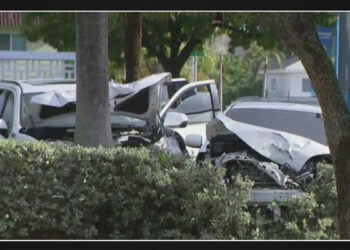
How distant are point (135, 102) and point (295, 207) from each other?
3.31m

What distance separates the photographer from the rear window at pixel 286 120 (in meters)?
8.80

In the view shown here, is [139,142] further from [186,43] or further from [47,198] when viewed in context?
[186,43]

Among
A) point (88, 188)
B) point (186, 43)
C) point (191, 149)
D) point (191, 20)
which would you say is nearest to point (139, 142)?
point (191, 149)

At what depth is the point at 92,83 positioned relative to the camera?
290 inches

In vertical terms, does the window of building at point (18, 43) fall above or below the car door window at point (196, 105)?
above

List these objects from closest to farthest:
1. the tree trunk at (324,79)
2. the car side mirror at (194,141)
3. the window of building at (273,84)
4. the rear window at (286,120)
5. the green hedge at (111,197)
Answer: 1. the tree trunk at (324,79)
2. the green hedge at (111,197)
3. the rear window at (286,120)
4. the car side mirror at (194,141)
5. the window of building at (273,84)

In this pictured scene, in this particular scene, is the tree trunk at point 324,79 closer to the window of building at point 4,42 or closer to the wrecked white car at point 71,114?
the wrecked white car at point 71,114

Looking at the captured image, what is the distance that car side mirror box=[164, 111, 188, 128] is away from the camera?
31.2 feet

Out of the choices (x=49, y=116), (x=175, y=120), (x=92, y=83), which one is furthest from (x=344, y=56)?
(x=49, y=116)

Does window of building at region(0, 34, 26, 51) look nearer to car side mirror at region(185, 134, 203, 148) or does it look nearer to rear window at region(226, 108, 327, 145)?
car side mirror at region(185, 134, 203, 148)

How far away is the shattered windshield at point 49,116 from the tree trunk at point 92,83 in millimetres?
1678

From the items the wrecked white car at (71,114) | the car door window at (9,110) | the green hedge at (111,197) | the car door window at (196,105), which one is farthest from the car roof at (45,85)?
the green hedge at (111,197)

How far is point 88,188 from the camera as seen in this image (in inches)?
249

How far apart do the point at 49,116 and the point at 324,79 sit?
4806 millimetres
